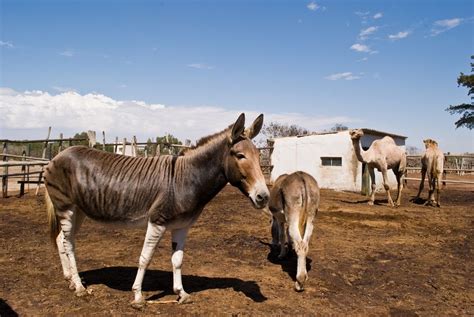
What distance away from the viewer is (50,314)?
420 cm

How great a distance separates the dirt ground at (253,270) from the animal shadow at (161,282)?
2cm

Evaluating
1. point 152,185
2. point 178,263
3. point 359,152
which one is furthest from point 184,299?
point 359,152

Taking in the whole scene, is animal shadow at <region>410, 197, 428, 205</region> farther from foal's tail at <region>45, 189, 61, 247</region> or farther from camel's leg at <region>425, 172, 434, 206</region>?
foal's tail at <region>45, 189, 61, 247</region>

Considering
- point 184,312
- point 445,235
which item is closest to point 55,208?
point 184,312

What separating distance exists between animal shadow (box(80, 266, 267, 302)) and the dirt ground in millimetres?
15

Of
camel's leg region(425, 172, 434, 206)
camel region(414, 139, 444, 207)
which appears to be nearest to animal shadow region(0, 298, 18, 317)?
camel region(414, 139, 444, 207)

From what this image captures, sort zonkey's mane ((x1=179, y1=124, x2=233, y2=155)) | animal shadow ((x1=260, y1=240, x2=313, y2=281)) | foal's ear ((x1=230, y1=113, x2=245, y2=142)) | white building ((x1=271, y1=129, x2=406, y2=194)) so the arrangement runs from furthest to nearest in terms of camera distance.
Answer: white building ((x1=271, y1=129, x2=406, y2=194)) → animal shadow ((x1=260, y1=240, x2=313, y2=281)) → zonkey's mane ((x1=179, y1=124, x2=233, y2=155)) → foal's ear ((x1=230, y1=113, x2=245, y2=142))

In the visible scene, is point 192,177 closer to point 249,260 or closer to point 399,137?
point 249,260

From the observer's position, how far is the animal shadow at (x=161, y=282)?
5057 mm

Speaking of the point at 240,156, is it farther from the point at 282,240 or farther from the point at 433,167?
the point at 433,167

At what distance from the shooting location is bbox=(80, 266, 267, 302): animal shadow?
5.06 m

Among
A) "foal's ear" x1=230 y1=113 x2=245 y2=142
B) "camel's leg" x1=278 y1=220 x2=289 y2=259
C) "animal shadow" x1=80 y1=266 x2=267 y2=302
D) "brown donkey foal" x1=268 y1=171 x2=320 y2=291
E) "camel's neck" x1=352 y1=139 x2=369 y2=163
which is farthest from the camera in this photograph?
"camel's neck" x1=352 y1=139 x2=369 y2=163

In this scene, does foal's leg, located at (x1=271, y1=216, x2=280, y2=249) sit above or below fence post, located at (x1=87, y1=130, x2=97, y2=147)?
below

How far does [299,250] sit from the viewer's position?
548 cm
